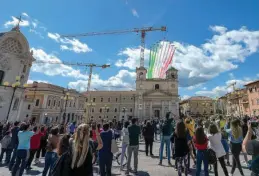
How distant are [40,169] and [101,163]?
11.3 ft

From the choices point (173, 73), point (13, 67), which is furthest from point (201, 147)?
point (173, 73)

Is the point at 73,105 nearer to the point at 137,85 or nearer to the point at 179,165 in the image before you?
the point at 137,85

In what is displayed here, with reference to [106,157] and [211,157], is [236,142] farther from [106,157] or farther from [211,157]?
[106,157]

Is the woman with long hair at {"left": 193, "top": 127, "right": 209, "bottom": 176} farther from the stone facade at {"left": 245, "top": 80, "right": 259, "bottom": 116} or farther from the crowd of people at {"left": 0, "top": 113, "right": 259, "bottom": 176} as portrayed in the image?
the stone facade at {"left": 245, "top": 80, "right": 259, "bottom": 116}

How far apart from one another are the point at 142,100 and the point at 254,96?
35290 mm

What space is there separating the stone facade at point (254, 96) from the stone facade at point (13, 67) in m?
51.0

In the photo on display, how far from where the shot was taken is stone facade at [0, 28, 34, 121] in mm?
25462

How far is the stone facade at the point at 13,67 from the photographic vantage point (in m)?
25.5

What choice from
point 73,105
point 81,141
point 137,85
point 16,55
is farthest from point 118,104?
point 81,141

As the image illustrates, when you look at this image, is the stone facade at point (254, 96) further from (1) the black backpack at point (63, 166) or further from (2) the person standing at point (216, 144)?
(1) the black backpack at point (63, 166)

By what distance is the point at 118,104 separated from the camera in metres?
68.5

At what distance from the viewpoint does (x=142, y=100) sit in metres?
63.3

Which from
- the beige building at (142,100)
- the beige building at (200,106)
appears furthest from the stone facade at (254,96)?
the beige building at (200,106)

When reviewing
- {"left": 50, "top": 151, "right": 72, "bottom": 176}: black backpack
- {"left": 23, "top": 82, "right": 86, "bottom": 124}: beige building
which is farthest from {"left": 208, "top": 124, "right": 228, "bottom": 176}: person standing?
{"left": 23, "top": 82, "right": 86, "bottom": 124}: beige building
